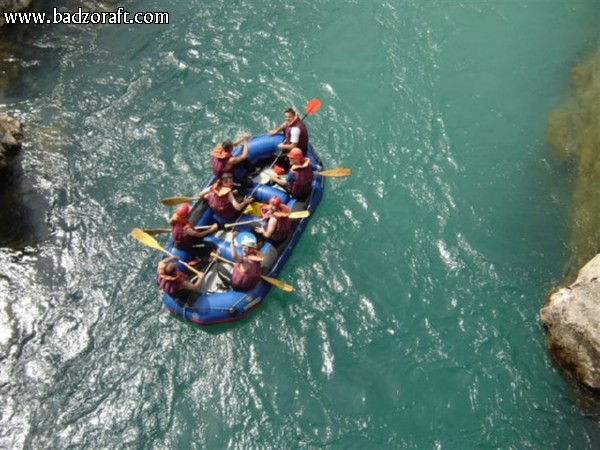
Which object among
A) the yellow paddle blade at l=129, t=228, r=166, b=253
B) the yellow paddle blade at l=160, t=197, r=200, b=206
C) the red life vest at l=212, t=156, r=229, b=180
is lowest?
the yellow paddle blade at l=129, t=228, r=166, b=253

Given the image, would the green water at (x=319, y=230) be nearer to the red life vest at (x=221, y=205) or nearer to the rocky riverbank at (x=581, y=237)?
the rocky riverbank at (x=581, y=237)

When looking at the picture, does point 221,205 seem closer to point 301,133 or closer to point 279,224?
point 279,224

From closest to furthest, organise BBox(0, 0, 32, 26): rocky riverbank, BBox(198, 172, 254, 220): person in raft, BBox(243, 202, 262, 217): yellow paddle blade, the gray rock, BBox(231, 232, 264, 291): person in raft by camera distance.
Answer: the gray rock, BBox(231, 232, 264, 291): person in raft, BBox(198, 172, 254, 220): person in raft, BBox(243, 202, 262, 217): yellow paddle blade, BBox(0, 0, 32, 26): rocky riverbank

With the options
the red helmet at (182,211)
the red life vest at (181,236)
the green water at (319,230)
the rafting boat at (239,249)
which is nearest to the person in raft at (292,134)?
the rafting boat at (239,249)

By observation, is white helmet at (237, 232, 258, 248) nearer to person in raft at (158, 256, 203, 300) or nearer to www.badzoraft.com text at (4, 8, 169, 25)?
person in raft at (158, 256, 203, 300)

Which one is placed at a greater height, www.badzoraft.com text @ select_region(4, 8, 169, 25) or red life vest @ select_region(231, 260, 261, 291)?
www.badzoraft.com text @ select_region(4, 8, 169, 25)

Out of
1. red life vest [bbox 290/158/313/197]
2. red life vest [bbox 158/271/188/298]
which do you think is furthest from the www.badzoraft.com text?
red life vest [bbox 158/271/188/298]
